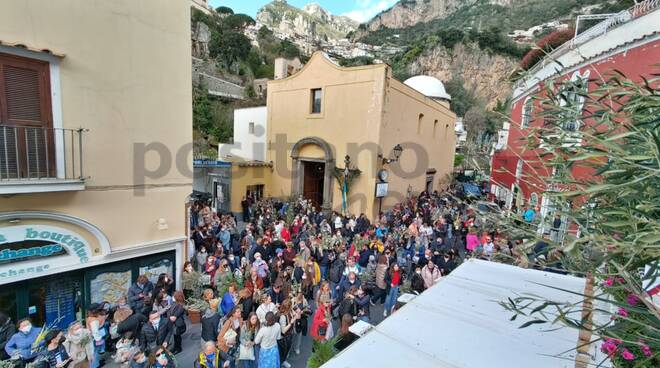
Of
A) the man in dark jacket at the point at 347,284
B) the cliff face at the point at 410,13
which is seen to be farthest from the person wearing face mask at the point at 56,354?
the cliff face at the point at 410,13

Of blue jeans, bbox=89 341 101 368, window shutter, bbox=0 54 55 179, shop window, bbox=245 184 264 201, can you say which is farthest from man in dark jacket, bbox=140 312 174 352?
shop window, bbox=245 184 264 201

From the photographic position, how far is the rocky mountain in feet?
411

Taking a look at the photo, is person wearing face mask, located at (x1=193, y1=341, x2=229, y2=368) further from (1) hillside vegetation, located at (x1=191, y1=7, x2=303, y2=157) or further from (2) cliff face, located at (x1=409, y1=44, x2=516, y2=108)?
(2) cliff face, located at (x1=409, y1=44, x2=516, y2=108)

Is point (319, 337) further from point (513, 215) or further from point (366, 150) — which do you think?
point (366, 150)

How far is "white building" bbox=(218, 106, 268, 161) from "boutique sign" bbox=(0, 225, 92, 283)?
14101mm

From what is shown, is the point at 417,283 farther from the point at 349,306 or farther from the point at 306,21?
the point at 306,21

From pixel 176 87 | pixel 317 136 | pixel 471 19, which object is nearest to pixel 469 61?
pixel 471 19

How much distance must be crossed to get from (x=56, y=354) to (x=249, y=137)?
17.5 m

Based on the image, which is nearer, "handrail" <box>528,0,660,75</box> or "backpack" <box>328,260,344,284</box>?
"handrail" <box>528,0,660,75</box>

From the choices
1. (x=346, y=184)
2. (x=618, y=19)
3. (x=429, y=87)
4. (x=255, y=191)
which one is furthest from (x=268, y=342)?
(x=429, y=87)

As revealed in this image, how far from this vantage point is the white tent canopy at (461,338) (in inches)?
126

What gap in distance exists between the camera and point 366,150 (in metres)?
15.4

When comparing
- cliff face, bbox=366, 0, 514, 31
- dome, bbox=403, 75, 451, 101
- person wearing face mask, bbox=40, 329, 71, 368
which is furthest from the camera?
cliff face, bbox=366, 0, 514, 31

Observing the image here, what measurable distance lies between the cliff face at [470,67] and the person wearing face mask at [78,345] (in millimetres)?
56974
